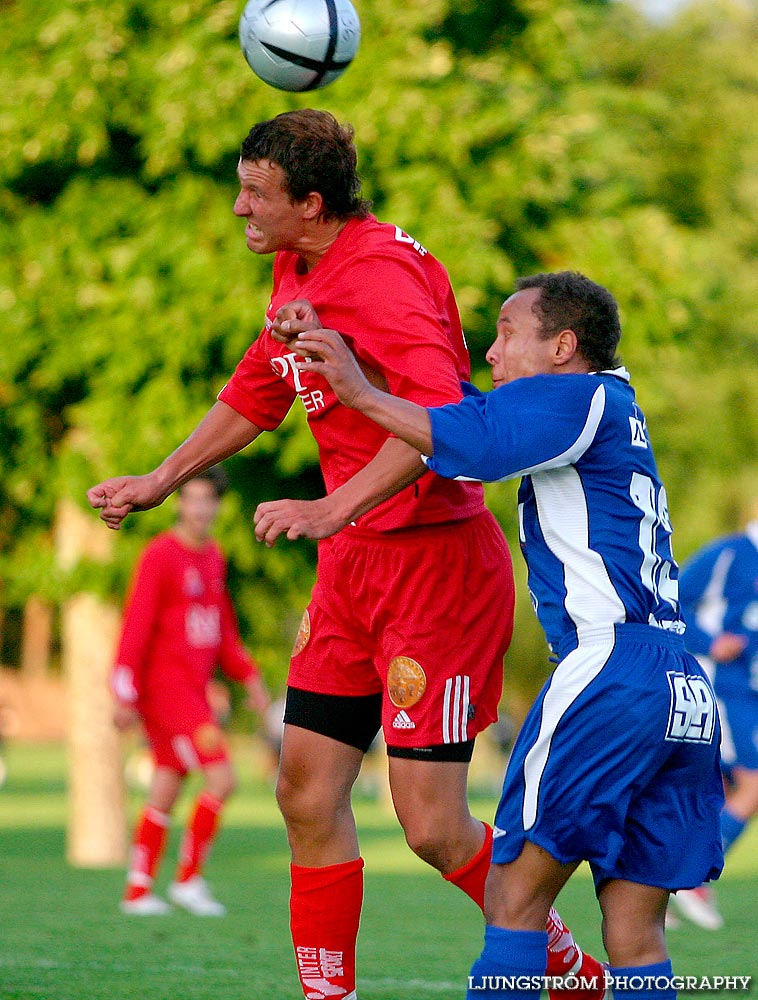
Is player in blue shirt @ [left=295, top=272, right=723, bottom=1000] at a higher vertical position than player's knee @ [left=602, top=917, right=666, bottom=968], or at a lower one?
higher

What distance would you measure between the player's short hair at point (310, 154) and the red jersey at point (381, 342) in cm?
12

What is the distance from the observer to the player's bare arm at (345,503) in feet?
12.5

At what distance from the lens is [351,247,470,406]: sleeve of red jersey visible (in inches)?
162

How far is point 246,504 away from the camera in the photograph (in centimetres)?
1221

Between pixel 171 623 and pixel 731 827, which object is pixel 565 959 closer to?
pixel 731 827

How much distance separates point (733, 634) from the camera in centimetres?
938

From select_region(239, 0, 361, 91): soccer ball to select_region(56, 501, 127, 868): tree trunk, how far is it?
27.1 feet

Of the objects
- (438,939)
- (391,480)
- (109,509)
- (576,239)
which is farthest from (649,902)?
(576,239)

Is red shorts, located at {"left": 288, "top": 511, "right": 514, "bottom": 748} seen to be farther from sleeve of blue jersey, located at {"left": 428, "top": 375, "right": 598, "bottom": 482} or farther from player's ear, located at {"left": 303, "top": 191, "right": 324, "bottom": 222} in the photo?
player's ear, located at {"left": 303, "top": 191, "right": 324, "bottom": 222}

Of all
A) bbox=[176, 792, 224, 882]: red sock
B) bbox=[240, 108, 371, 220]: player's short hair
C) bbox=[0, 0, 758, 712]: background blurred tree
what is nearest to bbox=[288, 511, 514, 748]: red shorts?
bbox=[240, 108, 371, 220]: player's short hair

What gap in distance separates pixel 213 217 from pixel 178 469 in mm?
7301

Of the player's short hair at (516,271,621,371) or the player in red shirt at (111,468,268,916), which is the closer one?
the player's short hair at (516,271,621,371)

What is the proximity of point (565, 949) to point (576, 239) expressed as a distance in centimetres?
911

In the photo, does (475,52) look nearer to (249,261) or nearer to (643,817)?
(249,261)
